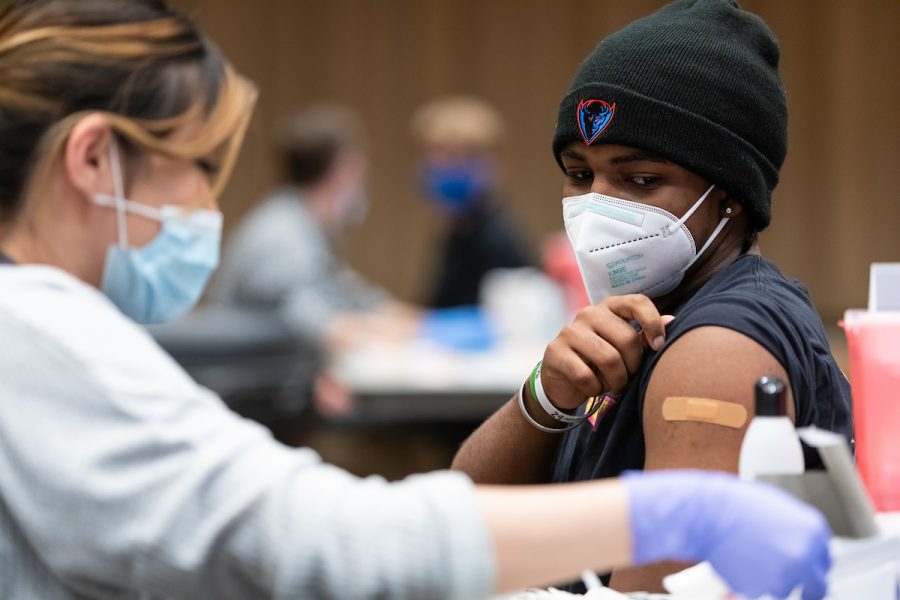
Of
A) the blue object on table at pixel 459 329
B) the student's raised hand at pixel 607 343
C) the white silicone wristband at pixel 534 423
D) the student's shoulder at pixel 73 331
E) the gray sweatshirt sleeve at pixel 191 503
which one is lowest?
the blue object on table at pixel 459 329

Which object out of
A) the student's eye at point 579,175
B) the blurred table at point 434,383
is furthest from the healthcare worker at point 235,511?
the blurred table at point 434,383

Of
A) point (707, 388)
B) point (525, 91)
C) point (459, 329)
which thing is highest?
point (707, 388)

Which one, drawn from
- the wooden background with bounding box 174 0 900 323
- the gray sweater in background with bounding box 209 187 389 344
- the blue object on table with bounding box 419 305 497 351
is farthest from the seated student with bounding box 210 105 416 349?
the wooden background with bounding box 174 0 900 323

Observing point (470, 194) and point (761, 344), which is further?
point (470, 194)

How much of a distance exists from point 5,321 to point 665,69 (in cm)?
85

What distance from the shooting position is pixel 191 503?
2.99 ft

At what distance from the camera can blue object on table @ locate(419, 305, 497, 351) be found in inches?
186

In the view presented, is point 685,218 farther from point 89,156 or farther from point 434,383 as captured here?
point 434,383

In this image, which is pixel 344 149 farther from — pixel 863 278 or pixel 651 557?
pixel 651 557

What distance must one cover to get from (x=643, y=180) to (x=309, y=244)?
3.70 meters

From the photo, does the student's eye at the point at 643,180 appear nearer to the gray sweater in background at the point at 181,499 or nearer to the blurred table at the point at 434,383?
the gray sweater in background at the point at 181,499

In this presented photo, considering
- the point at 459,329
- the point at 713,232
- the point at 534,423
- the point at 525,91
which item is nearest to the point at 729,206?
the point at 713,232

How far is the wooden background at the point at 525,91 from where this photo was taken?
7.16 metres

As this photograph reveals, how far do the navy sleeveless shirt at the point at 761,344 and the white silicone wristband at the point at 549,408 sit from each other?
1.1 inches
